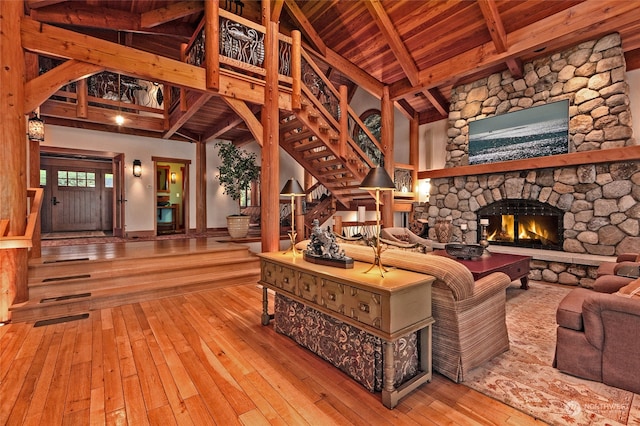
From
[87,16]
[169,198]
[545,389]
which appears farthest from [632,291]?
[169,198]

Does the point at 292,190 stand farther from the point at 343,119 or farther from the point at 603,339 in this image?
the point at 343,119

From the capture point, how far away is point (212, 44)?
4.37 metres

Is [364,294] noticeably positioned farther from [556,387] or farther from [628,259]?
[628,259]

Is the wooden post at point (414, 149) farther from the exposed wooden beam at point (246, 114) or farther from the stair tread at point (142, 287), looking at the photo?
the stair tread at point (142, 287)

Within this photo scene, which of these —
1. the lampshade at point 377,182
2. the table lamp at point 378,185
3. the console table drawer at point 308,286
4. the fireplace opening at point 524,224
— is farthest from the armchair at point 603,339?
the fireplace opening at point 524,224

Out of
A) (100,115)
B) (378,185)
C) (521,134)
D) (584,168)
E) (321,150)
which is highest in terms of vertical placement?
(100,115)

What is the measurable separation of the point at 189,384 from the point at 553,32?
6297mm

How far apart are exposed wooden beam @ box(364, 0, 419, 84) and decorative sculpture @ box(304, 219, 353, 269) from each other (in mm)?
4518

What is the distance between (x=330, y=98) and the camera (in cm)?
639

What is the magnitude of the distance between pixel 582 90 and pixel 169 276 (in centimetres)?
740

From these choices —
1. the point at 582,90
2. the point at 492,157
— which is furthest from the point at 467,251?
the point at 582,90

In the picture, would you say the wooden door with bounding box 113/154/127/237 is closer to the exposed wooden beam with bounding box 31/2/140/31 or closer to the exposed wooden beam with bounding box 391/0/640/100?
the exposed wooden beam with bounding box 31/2/140/31

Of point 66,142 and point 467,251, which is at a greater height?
point 66,142

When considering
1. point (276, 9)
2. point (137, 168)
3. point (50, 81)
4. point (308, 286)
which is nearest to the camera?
point (308, 286)
